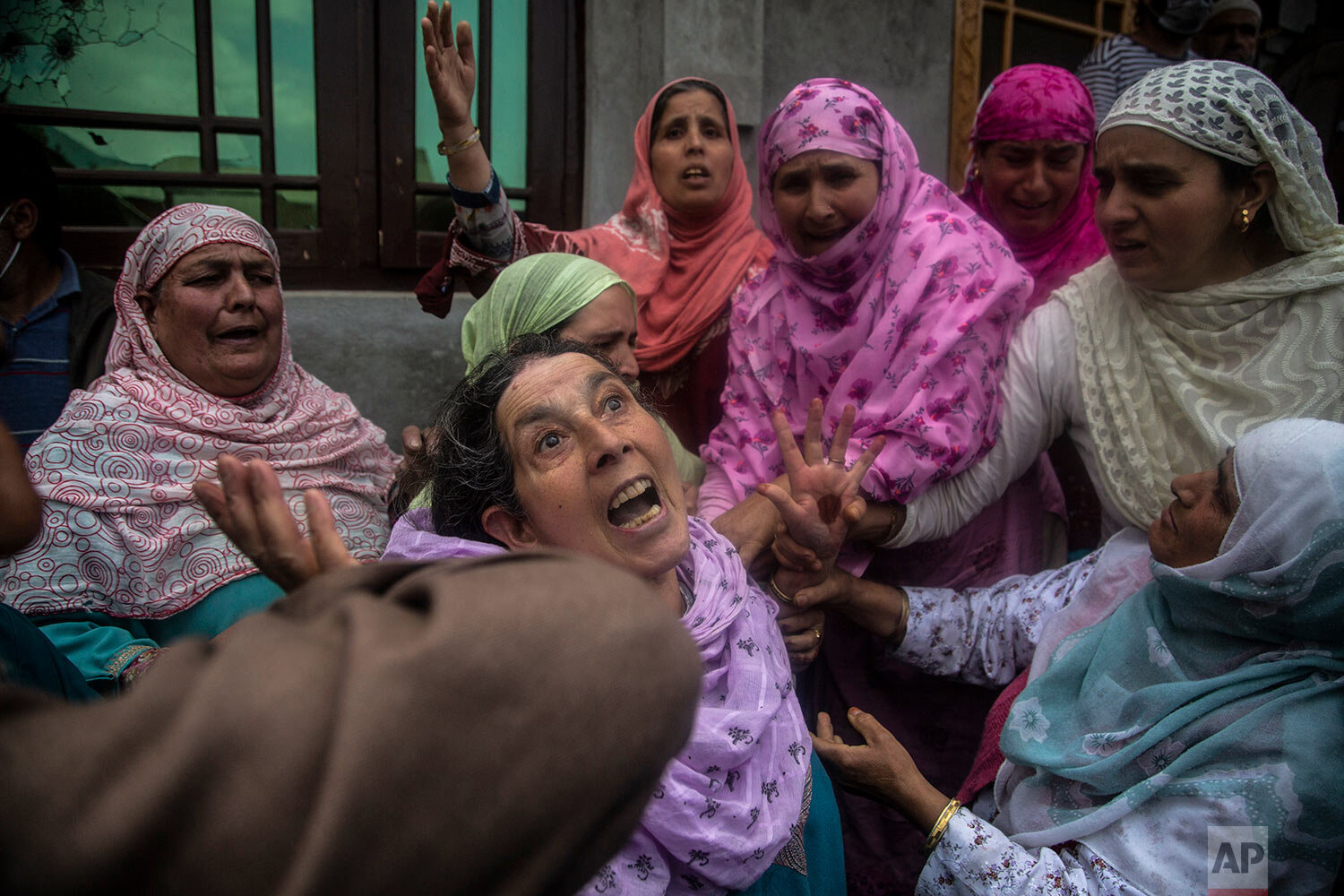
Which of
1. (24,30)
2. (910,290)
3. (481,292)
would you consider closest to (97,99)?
(24,30)

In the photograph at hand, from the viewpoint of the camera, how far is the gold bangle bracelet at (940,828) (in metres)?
1.71

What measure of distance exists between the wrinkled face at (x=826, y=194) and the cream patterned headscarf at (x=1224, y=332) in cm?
60

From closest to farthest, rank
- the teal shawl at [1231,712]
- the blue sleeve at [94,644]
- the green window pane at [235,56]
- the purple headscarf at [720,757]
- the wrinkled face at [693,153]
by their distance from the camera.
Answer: the purple headscarf at [720,757]
the teal shawl at [1231,712]
the blue sleeve at [94,644]
the wrinkled face at [693,153]
the green window pane at [235,56]

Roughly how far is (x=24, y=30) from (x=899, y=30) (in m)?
4.47

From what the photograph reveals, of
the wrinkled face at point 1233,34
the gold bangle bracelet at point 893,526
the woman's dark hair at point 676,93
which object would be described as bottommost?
the gold bangle bracelet at point 893,526

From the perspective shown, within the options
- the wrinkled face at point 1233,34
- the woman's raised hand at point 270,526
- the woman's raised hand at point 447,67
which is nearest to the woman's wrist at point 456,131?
the woman's raised hand at point 447,67

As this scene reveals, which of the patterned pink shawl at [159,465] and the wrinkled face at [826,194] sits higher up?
the wrinkled face at [826,194]

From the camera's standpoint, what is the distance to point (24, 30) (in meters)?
3.43

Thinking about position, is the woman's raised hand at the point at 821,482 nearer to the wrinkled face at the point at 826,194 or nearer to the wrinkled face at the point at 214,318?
the wrinkled face at the point at 826,194

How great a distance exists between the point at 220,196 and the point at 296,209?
1.00 feet

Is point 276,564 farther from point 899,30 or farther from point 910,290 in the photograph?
point 899,30

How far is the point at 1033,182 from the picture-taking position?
2977mm

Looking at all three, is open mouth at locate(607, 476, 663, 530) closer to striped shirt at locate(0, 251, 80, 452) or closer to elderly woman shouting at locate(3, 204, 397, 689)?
elderly woman shouting at locate(3, 204, 397, 689)

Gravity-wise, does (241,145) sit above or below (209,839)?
above
